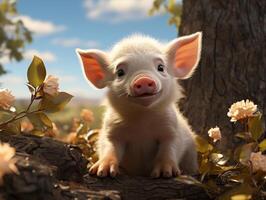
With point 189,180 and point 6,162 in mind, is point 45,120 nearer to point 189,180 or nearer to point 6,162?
point 189,180

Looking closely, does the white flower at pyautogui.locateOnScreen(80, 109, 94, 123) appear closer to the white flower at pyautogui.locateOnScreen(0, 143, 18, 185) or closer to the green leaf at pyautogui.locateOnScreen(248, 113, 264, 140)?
the green leaf at pyautogui.locateOnScreen(248, 113, 264, 140)

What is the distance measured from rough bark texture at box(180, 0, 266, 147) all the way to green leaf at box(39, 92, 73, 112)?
2.14m

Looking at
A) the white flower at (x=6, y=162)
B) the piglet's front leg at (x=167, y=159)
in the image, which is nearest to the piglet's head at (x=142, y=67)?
the piglet's front leg at (x=167, y=159)

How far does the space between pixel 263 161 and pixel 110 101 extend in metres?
1.33

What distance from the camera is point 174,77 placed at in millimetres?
3520

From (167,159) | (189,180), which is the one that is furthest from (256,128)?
(167,159)

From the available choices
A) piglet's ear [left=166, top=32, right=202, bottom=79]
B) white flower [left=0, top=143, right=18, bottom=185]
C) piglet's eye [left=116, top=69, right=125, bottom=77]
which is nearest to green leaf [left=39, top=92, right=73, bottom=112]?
piglet's eye [left=116, top=69, right=125, bottom=77]

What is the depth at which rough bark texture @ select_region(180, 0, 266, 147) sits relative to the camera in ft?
14.6

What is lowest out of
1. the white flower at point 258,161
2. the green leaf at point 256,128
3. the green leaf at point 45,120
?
the white flower at point 258,161

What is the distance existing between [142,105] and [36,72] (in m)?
0.77

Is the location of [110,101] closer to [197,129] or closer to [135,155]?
[135,155]

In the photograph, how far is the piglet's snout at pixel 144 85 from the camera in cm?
282

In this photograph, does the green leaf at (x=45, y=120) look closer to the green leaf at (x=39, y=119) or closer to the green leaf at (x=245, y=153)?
the green leaf at (x=39, y=119)

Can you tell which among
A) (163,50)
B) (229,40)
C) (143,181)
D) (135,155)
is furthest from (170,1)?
(143,181)
